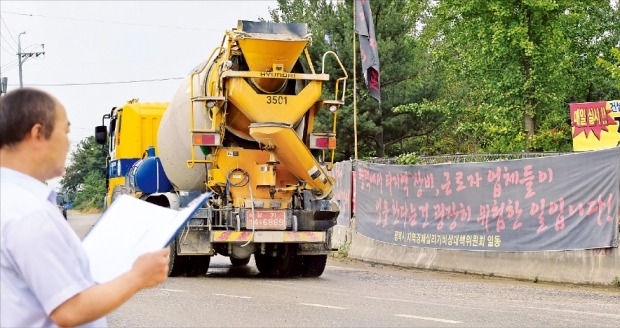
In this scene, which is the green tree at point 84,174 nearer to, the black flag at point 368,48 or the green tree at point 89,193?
the green tree at point 89,193

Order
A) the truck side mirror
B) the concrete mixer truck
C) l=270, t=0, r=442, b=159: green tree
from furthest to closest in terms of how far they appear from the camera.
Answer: l=270, t=0, r=442, b=159: green tree < the truck side mirror < the concrete mixer truck

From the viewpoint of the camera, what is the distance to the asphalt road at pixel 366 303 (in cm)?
1111

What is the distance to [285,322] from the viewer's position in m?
11.2

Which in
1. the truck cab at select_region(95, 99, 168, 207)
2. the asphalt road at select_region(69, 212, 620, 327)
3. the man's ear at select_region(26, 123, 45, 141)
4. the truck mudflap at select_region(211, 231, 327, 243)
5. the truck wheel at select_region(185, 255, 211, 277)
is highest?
the truck cab at select_region(95, 99, 168, 207)

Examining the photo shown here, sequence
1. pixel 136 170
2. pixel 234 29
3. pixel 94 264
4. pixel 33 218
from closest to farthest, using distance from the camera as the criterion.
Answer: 1. pixel 33 218
2. pixel 94 264
3. pixel 234 29
4. pixel 136 170

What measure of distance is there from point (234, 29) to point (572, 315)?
7405mm

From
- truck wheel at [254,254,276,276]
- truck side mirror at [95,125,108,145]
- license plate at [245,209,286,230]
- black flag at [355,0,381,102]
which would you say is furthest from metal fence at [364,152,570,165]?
truck side mirror at [95,125,108,145]

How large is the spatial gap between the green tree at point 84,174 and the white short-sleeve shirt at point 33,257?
326 ft

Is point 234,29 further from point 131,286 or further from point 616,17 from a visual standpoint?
point 616,17

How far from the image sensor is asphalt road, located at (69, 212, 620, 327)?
437 inches

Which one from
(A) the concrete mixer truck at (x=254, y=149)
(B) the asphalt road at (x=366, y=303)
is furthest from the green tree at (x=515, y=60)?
(A) the concrete mixer truck at (x=254, y=149)

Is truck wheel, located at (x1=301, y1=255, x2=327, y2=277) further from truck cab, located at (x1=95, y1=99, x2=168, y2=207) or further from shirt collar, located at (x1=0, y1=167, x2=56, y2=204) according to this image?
shirt collar, located at (x1=0, y1=167, x2=56, y2=204)

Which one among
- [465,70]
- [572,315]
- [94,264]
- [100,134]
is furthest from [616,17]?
[94,264]

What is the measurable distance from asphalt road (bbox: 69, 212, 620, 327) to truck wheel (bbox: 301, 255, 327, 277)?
14cm
